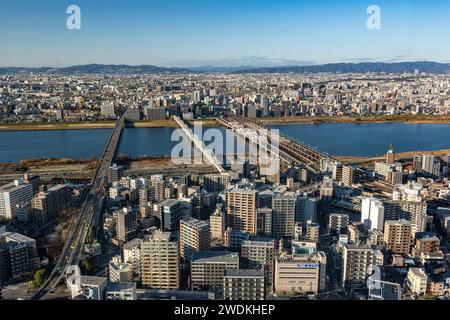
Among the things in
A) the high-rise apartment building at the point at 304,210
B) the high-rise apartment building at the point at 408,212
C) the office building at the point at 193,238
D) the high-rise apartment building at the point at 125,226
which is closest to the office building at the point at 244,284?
the office building at the point at 193,238

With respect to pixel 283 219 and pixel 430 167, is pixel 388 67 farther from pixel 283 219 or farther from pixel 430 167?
pixel 283 219

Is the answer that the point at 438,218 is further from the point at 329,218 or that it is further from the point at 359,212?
the point at 329,218

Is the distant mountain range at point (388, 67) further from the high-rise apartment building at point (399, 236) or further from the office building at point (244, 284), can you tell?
the office building at point (244, 284)

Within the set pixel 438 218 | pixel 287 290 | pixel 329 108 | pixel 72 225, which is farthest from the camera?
pixel 329 108

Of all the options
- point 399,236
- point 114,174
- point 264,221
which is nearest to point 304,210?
point 264,221

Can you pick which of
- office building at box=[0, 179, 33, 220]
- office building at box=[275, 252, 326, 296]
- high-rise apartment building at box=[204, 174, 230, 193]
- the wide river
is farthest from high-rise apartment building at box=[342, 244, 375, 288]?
the wide river

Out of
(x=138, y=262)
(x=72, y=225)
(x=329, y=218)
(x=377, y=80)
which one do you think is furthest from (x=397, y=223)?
(x=377, y=80)

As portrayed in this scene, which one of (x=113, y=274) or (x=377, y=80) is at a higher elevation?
(x=377, y=80)
